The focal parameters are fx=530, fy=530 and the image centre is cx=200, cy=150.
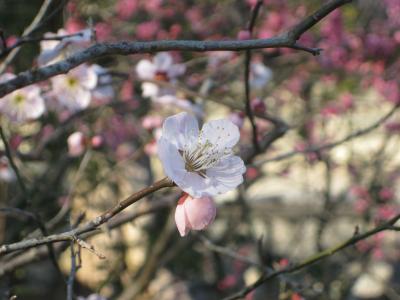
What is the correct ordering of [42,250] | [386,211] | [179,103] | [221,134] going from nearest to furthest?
[221,134] → [42,250] → [179,103] → [386,211]

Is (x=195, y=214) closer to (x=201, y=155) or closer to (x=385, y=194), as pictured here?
(x=201, y=155)

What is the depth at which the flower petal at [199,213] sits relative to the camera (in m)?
0.97

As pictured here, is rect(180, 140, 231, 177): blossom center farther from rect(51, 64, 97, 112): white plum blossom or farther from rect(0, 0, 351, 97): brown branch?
rect(51, 64, 97, 112): white plum blossom

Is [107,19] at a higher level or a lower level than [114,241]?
higher

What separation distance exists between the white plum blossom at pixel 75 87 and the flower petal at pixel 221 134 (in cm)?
95

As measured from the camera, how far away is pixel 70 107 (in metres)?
2.06

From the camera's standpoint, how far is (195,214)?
0.97m

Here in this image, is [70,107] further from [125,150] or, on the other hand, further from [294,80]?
[294,80]

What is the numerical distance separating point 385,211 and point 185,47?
307 centimetres

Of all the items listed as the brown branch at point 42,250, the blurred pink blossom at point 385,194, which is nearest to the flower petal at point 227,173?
the brown branch at point 42,250

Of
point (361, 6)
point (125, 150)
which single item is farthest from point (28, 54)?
point (361, 6)

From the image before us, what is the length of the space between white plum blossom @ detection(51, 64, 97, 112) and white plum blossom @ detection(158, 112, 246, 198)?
37.5 inches

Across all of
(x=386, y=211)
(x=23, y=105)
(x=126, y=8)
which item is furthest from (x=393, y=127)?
(x=23, y=105)

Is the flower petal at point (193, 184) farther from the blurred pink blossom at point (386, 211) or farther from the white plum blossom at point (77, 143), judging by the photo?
the blurred pink blossom at point (386, 211)
